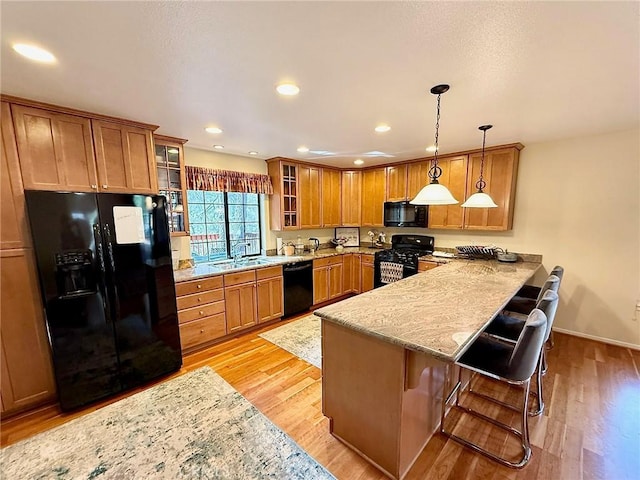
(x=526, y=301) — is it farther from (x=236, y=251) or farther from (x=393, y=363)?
(x=236, y=251)

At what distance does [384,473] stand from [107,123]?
3.42m

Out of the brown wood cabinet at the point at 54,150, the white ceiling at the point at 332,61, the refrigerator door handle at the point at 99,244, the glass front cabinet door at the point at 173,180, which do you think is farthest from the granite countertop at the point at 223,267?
the white ceiling at the point at 332,61

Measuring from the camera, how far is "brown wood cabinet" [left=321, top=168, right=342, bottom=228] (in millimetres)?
4836

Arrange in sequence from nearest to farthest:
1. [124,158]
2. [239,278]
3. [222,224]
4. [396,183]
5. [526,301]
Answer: [124,158] < [526,301] < [239,278] < [222,224] < [396,183]

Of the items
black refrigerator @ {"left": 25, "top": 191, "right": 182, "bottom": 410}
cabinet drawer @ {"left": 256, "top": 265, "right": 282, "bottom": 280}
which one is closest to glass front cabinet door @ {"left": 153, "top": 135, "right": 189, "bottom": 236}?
black refrigerator @ {"left": 25, "top": 191, "right": 182, "bottom": 410}

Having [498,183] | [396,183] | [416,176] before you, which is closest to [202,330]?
[396,183]

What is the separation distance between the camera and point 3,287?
2002mm

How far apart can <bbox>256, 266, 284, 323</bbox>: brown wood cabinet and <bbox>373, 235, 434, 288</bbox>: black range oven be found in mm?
1717

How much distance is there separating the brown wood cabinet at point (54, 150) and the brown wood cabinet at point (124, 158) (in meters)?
0.06

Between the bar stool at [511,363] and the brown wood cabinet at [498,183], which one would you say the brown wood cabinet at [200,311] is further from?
→ the brown wood cabinet at [498,183]

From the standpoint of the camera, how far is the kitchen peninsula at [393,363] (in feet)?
4.89

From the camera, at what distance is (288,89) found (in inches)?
74.4

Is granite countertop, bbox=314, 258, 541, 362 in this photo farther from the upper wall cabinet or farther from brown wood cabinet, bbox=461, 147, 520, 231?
the upper wall cabinet

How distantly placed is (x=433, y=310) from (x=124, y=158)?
2.93m
